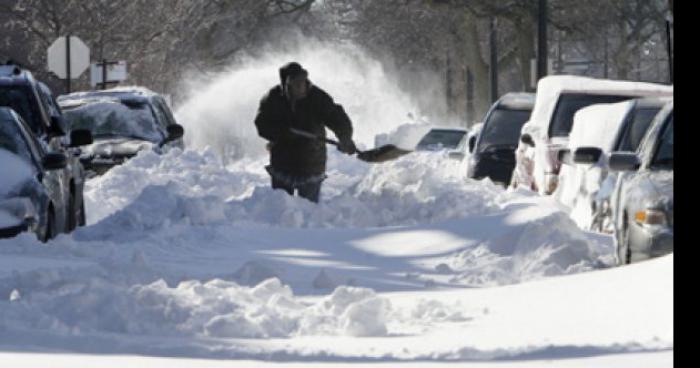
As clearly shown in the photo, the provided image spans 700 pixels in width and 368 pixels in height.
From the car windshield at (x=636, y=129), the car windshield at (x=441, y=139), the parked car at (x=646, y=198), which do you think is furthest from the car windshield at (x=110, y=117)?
the car windshield at (x=441, y=139)

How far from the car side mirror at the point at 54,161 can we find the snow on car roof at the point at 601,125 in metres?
4.64

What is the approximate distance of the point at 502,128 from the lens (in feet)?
94.1

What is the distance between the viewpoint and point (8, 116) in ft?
53.4

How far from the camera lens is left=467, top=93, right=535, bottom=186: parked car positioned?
2792 centimetres

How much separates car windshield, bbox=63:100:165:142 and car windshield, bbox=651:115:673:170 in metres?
15.6

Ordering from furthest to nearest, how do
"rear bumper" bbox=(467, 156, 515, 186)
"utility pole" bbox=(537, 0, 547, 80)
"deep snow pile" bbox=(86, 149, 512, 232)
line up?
1. "utility pole" bbox=(537, 0, 547, 80)
2. "rear bumper" bbox=(467, 156, 515, 186)
3. "deep snow pile" bbox=(86, 149, 512, 232)

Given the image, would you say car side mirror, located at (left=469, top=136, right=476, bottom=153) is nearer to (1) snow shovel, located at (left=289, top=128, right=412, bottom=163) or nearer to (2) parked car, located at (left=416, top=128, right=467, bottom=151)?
(1) snow shovel, located at (left=289, top=128, right=412, bottom=163)

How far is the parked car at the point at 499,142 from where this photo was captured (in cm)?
2792

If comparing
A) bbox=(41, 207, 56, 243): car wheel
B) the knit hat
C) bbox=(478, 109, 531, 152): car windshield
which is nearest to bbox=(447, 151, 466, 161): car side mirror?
bbox=(478, 109, 531, 152): car windshield

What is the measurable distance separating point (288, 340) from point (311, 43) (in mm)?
84873

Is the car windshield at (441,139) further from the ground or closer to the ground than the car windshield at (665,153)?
closer to the ground

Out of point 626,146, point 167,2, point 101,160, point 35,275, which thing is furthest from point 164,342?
point 167,2

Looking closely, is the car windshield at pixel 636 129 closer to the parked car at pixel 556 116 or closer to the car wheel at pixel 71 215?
the parked car at pixel 556 116

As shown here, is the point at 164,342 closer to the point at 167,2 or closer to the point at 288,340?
the point at 288,340
